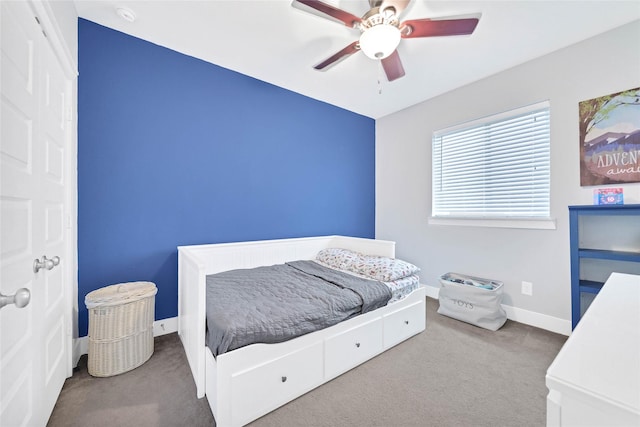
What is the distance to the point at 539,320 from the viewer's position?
7.52ft

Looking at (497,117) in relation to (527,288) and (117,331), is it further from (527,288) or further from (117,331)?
(117,331)

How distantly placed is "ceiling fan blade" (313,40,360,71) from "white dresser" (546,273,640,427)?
186cm

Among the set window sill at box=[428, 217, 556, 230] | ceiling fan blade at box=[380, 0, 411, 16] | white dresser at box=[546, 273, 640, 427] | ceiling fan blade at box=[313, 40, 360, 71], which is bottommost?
white dresser at box=[546, 273, 640, 427]

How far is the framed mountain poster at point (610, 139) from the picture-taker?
6.08ft

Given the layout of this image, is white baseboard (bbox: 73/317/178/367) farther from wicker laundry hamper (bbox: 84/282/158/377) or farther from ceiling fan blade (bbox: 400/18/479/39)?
ceiling fan blade (bbox: 400/18/479/39)

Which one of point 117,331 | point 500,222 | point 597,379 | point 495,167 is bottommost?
point 117,331

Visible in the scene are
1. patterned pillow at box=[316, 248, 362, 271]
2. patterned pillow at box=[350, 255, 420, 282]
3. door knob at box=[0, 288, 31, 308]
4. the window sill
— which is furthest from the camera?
patterned pillow at box=[316, 248, 362, 271]

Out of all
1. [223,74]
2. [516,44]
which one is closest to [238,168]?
[223,74]

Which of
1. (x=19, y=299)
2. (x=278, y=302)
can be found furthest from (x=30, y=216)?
(x=278, y=302)

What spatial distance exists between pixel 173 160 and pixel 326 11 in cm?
171

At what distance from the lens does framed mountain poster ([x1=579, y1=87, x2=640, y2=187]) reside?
1.85 m

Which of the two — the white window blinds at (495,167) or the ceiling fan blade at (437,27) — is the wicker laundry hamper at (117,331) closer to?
the ceiling fan blade at (437,27)

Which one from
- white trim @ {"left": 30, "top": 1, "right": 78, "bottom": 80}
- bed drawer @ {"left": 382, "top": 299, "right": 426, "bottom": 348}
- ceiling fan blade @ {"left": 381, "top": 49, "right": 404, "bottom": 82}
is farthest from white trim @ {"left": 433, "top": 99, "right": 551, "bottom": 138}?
white trim @ {"left": 30, "top": 1, "right": 78, "bottom": 80}

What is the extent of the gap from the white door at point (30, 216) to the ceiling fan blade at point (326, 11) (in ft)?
3.96
